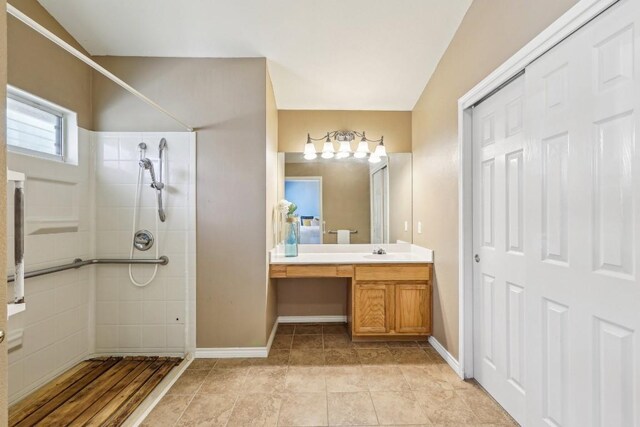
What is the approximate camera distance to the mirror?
3.25 m

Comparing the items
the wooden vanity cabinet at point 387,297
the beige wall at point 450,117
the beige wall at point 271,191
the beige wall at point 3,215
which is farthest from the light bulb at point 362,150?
the beige wall at point 3,215

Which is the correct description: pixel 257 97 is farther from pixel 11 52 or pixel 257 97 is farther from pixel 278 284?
pixel 278 284

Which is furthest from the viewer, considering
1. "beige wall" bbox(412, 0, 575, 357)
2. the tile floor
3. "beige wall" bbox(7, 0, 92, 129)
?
"beige wall" bbox(7, 0, 92, 129)

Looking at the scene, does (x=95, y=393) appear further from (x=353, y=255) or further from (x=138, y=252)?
(x=353, y=255)

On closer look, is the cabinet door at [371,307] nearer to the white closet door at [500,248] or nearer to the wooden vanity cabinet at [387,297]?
the wooden vanity cabinet at [387,297]

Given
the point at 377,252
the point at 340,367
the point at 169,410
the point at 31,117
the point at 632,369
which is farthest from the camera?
the point at 377,252

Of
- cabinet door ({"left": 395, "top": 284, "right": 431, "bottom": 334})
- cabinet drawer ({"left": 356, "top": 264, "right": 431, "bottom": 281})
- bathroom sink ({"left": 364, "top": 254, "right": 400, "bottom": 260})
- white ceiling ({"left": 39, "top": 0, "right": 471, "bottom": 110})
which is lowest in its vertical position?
cabinet door ({"left": 395, "top": 284, "right": 431, "bottom": 334})

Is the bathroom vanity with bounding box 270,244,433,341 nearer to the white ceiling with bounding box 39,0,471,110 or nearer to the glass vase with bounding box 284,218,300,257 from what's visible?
the glass vase with bounding box 284,218,300,257

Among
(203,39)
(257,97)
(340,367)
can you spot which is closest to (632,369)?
(340,367)

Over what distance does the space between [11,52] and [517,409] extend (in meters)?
3.64

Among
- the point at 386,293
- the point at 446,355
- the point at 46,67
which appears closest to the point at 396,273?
the point at 386,293

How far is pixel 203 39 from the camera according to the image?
2293mm

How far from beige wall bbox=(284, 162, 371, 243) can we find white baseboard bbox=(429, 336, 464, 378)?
3.80ft

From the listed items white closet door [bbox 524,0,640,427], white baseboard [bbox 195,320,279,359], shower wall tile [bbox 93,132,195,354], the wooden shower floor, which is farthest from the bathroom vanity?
the wooden shower floor
